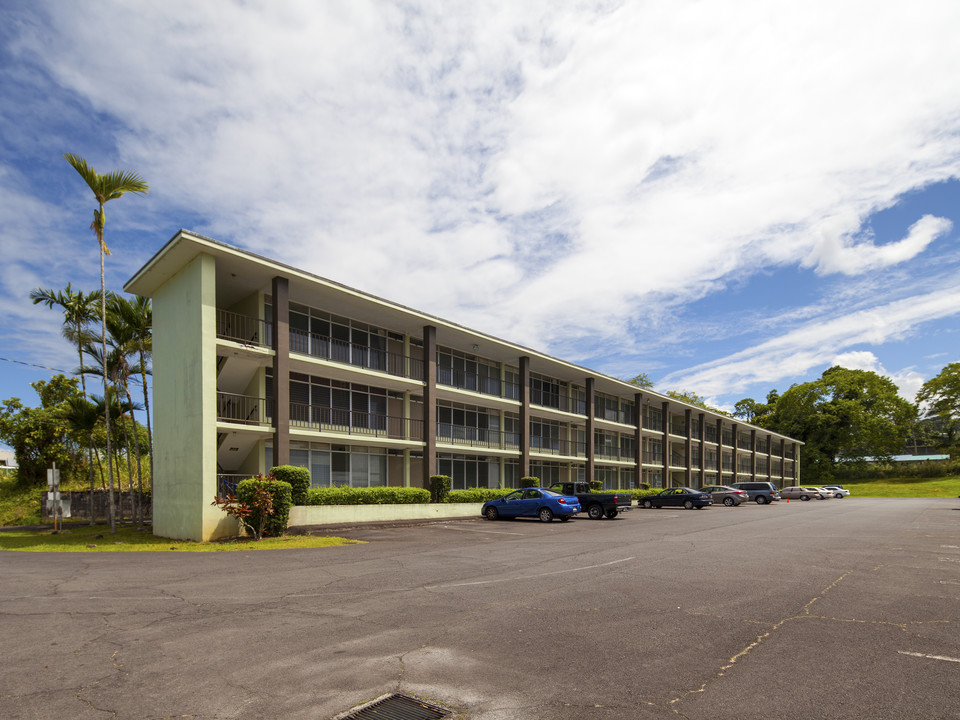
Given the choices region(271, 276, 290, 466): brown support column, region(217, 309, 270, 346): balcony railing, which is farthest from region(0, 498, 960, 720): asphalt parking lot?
region(217, 309, 270, 346): balcony railing

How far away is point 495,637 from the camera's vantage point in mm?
6867

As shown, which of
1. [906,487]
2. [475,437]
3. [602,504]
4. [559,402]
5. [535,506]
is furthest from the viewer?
[906,487]

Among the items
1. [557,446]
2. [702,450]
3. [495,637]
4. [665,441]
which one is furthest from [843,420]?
[495,637]

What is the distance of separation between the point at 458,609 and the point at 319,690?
3.20 meters

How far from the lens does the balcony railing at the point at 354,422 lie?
25312 mm

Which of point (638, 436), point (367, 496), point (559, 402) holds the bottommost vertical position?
point (367, 496)

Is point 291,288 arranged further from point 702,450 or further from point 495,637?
point 702,450

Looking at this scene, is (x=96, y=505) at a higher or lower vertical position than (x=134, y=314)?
lower

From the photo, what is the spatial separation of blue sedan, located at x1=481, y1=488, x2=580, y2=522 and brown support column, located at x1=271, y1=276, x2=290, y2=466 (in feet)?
31.6

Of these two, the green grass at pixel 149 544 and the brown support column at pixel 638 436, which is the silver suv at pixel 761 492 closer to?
the brown support column at pixel 638 436

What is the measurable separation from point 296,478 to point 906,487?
80684 millimetres

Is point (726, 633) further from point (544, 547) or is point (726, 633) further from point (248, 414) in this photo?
point (248, 414)

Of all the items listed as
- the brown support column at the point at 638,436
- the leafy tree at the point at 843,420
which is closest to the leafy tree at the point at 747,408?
the leafy tree at the point at 843,420

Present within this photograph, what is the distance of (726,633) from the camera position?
696 cm
